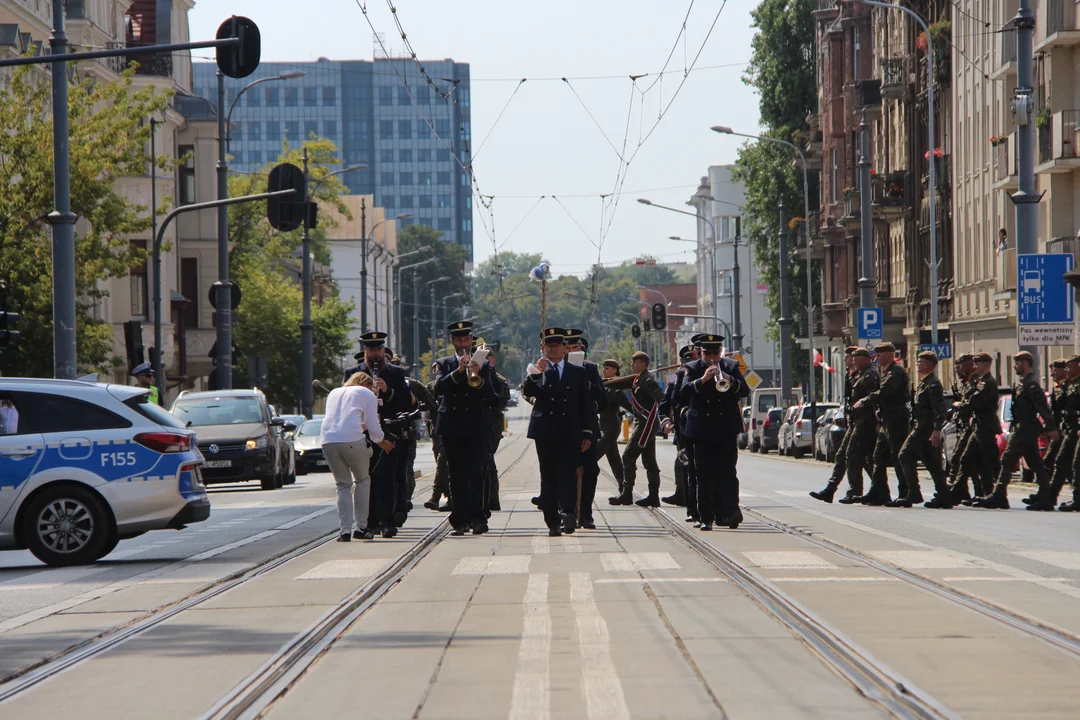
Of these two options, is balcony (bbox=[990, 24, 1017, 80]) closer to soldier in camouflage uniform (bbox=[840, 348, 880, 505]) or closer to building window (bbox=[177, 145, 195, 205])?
soldier in camouflage uniform (bbox=[840, 348, 880, 505])

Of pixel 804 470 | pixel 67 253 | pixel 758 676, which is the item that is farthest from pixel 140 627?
pixel 804 470

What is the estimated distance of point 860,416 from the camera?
2097 cm

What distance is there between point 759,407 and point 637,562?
54.2 metres

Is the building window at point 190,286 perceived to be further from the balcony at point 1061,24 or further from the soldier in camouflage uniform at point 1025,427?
the soldier in camouflage uniform at point 1025,427

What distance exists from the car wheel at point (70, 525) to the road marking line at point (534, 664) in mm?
5149

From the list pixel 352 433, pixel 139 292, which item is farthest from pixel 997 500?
pixel 139 292

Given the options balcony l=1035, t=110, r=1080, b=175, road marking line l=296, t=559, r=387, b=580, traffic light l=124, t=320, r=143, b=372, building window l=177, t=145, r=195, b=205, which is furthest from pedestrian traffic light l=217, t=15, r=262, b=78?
building window l=177, t=145, r=195, b=205

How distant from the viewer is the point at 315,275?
96.2 meters

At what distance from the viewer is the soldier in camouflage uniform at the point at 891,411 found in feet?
67.7

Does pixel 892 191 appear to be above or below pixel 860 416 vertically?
above

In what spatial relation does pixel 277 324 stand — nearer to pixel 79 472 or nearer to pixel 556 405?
pixel 556 405

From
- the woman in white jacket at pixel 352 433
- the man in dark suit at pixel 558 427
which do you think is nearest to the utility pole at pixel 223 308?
the woman in white jacket at pixel 352 433

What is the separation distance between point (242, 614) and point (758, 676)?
3.91 m

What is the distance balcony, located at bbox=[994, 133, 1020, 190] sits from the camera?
4662 cm
